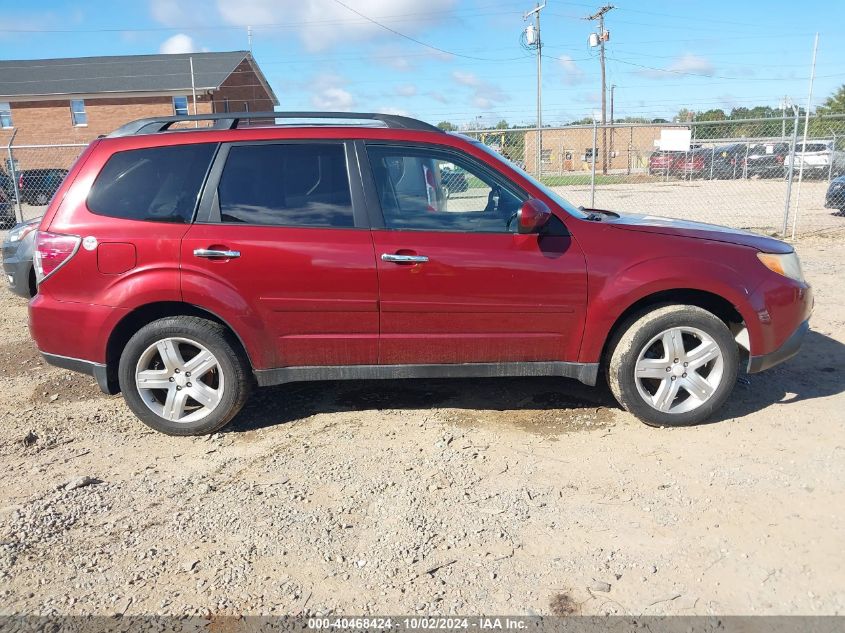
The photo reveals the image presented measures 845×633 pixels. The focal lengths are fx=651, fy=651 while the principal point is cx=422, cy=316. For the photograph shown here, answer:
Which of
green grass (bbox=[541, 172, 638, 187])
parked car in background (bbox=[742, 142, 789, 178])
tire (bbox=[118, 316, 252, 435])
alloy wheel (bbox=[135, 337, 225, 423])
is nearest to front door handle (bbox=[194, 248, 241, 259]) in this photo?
tire (bbox=[118, 316, 252, 435])

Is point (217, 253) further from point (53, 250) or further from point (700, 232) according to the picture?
point (700, 232)

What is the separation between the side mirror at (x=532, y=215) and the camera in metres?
3.74

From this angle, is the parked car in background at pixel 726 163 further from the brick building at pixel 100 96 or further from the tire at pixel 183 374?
the tire at pixel 183 374

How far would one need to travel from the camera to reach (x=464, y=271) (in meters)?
3.86

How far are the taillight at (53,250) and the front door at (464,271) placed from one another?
182 centimetres

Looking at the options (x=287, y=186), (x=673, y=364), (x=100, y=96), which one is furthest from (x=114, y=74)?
(x=673, y=364)

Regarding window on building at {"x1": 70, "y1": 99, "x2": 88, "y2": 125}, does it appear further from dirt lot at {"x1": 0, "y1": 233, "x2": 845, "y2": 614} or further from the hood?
the hood

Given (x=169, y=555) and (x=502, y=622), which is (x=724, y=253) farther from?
(x=169, y=555)

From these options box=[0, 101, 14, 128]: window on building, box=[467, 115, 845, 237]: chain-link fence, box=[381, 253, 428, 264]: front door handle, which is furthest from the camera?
box=[0, 101, 14, 128]: window on building

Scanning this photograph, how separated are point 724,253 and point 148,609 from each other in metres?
3.62

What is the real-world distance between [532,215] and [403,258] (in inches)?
31.0

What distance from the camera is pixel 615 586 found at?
2658 millimetres

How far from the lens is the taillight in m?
3.91

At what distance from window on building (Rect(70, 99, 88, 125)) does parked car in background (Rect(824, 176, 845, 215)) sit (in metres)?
34.9
